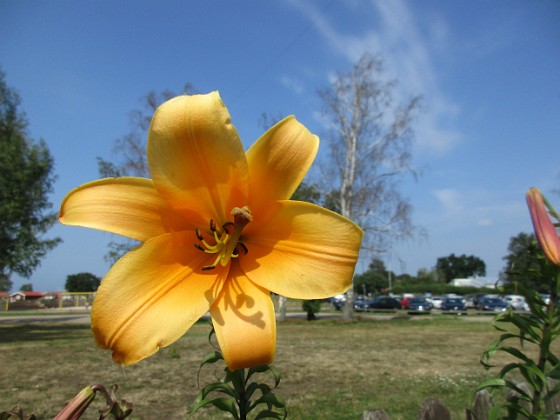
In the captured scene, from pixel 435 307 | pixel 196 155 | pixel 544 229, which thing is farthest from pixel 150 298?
pixel 435 307

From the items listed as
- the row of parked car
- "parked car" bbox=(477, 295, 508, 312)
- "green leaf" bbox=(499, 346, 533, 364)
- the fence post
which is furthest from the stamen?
"parked car" bbox=(477, 295, 508, 312)

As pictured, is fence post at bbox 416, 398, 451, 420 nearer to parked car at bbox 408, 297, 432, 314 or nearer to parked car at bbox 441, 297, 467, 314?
parked car at bbox 408, 297, 432, 314

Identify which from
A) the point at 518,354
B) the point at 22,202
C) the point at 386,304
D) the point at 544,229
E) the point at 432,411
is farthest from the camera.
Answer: the point at 386,304

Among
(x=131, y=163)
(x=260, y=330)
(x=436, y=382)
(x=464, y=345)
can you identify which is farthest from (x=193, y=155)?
(x=131, y=163)

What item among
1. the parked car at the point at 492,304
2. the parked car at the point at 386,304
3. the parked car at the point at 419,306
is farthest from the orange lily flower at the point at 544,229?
the parked car at the point at 492,304

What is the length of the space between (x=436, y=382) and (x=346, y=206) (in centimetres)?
1226

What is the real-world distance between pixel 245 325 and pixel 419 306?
2836 cm

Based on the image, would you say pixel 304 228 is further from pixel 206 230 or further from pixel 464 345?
pixel 464 345

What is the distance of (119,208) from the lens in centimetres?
78

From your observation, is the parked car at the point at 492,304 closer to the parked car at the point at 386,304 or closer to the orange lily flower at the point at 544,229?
the parked car at the point at 386,304

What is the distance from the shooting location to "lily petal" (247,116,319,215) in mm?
799

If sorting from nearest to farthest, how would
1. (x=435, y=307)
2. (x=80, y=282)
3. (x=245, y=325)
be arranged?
1. (x=245, y=325)
2. (x=435, y=307)
3. (x=80, y=282)

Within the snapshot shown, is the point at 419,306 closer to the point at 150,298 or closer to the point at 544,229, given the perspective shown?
the point at 544,229

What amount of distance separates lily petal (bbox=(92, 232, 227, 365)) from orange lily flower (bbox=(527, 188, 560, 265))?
0.86m
